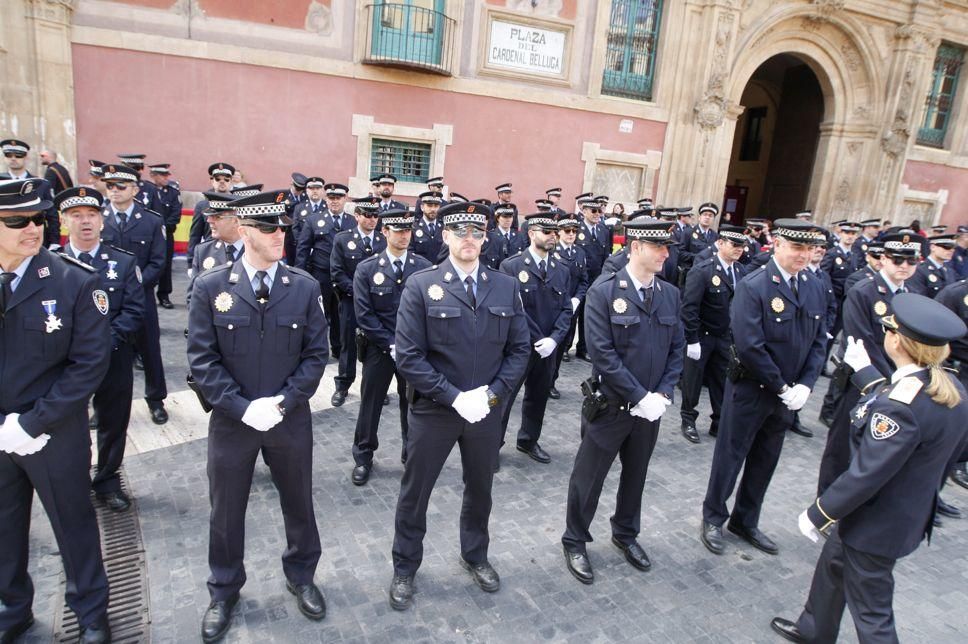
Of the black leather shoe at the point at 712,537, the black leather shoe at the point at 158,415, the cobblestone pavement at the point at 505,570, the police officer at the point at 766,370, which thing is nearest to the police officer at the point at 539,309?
the cobblestone pavement at the point at 505,570

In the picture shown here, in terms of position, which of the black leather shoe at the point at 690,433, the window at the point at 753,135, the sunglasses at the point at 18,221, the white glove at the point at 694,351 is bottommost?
the black leather shoe at the point at 690,433

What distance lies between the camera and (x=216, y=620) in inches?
130

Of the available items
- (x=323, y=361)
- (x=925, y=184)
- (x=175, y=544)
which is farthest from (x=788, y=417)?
(x=925, y=184)

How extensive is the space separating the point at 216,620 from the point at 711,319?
213 inches

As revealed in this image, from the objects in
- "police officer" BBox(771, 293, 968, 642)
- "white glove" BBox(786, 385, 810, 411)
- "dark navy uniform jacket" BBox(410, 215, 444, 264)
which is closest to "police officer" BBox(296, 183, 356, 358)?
"dark navy uniform jacket" BBox(410, 215, 444, 264)

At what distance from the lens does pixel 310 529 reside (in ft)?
11.7

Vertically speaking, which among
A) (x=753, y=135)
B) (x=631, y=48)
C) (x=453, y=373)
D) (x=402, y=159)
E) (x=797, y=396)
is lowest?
(x=797, y=396)

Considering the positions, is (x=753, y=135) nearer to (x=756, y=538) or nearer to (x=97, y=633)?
(x=756, y=538)

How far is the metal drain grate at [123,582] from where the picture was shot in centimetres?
330

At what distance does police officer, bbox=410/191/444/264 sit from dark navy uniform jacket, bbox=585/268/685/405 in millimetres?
5321

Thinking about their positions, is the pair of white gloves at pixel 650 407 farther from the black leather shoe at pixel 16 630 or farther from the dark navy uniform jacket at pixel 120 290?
the dark navy uniform jacket at pixel 120 290

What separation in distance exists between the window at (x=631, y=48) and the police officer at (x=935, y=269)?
10028mm

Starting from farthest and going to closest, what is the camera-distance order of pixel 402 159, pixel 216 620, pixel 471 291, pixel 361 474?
pixel 402 159 → pixel 361 474 → pixel 471 291 → pixel 216 620

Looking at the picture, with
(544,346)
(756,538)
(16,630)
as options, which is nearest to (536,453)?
(544,346)
